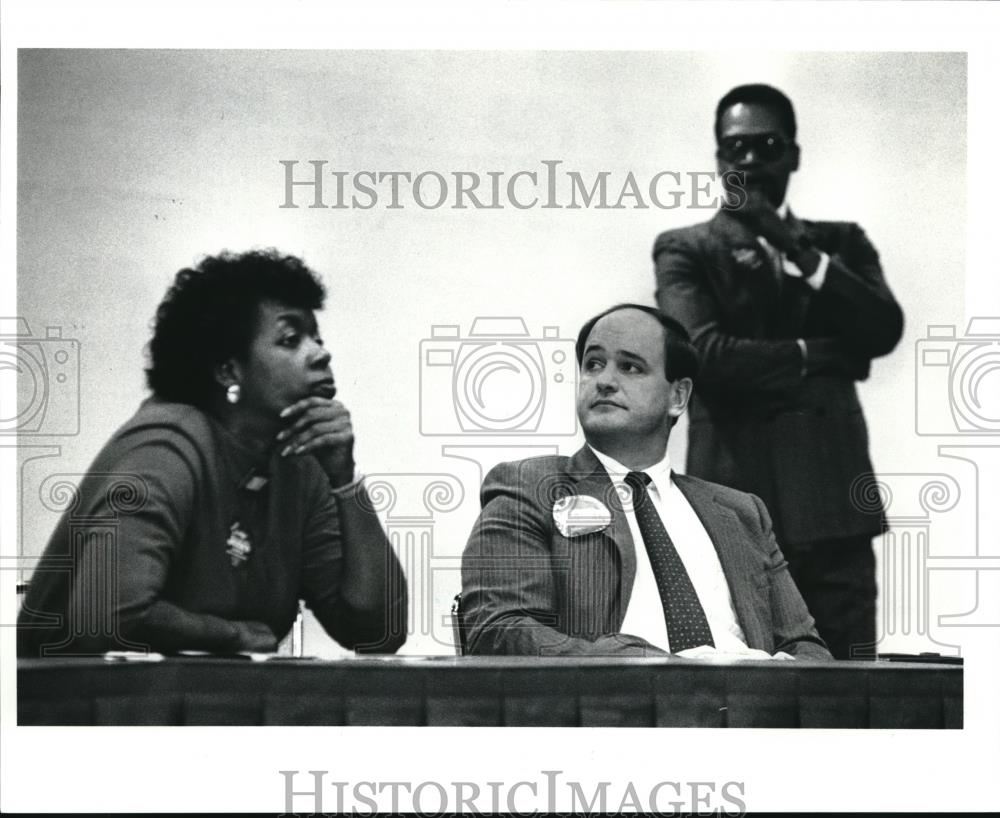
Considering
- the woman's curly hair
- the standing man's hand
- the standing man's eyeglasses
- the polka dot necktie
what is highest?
the standing man's eyeglasses

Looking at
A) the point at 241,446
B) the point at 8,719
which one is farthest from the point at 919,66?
the point at 8,719

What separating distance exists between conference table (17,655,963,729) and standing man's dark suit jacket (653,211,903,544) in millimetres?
602

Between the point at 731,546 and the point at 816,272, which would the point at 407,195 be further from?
the point at 731,546

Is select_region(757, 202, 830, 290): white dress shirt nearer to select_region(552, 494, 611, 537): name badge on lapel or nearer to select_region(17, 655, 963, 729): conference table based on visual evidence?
select_region(552, 494, 611, 537): name badge on lapel

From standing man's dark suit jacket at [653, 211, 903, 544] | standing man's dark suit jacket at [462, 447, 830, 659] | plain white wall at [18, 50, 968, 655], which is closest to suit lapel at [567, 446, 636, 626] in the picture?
standing man's dark suit jacket at [462, 447, 830, 659]

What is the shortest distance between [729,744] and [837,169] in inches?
86.1

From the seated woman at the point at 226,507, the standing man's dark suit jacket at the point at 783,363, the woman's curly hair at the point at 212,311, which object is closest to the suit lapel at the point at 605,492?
the standing man's dark suit jacket at the point at 783,363

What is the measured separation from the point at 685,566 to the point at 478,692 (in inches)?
35.4

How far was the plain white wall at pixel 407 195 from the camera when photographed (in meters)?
6.42

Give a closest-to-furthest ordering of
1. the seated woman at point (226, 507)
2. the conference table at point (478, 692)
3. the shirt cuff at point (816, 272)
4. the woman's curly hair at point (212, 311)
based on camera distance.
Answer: the conference table at point (478, 692) < the seated woman at point (226, 507) < the woman's curly hair at point (212, 311) < the shirt cuff at point (816, 272)

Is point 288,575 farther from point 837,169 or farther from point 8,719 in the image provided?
point 837,169

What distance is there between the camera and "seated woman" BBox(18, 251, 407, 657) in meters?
6.29

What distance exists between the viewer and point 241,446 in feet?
21.0

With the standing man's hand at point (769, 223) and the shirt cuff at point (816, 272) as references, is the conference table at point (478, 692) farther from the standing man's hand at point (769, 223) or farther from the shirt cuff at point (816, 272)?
the standing man's hand at point (769, 223)
